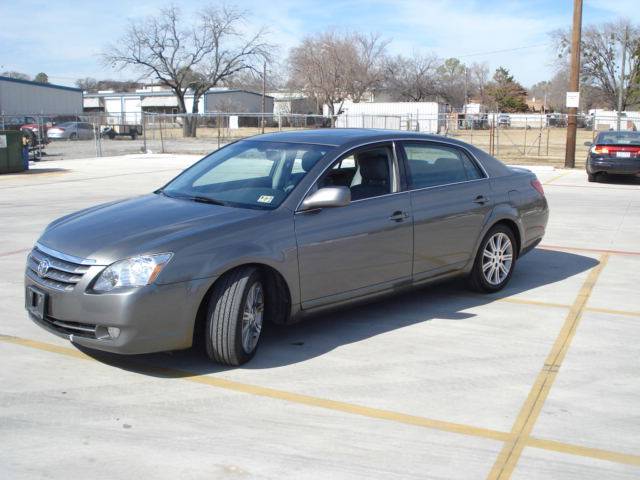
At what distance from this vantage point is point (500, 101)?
328 ft

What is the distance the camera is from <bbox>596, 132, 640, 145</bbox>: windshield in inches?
→ 745

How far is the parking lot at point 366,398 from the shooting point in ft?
12.5

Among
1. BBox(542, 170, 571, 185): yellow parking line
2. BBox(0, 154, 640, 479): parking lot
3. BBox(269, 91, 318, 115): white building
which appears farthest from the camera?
BBox(269, 91, 318, 115): white building

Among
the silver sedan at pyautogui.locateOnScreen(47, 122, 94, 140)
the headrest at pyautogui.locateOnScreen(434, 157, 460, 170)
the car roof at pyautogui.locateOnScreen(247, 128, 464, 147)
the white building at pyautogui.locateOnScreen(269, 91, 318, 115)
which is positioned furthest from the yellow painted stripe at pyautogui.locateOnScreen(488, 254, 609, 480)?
the white building at pyautogui.locateOnScreen(269, 91, 318, 115)

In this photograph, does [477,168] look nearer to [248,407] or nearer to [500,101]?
[248,407]

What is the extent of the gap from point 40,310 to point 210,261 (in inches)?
47.4

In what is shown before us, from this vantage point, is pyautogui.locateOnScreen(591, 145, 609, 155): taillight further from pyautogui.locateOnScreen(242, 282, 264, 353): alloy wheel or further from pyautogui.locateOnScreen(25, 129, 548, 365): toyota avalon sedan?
pyautogui.locateOnScreen(242, 282, 264, 353): alloy wheel

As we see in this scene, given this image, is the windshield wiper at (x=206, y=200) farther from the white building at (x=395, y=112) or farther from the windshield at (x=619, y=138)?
the white building at (x=395, y=112)

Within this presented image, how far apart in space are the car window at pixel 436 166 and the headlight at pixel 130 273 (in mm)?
2539

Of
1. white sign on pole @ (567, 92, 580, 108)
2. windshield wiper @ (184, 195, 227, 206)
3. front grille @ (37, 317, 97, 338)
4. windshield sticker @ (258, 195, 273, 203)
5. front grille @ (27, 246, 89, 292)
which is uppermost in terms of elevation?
white sign on pole @ (567, 92, 580, 108)

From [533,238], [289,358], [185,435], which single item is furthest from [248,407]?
[533,238]

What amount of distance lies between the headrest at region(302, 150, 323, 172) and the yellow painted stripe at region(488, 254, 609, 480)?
2.26m

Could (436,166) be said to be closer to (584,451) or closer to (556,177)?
(584,451)

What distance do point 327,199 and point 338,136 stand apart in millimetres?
1062
